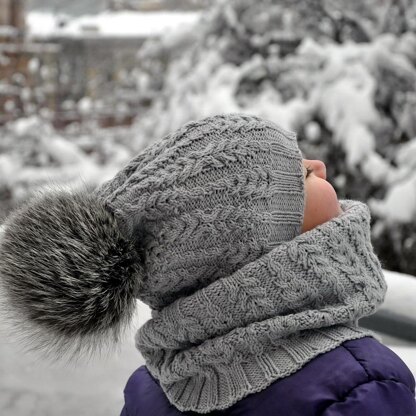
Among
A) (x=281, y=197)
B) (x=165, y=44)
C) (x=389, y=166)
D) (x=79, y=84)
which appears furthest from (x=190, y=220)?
(x=79, y=84)

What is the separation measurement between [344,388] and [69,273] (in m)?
0.43

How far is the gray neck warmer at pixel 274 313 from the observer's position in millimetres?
900

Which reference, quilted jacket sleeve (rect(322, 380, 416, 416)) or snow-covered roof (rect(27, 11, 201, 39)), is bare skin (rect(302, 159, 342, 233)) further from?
snow-covered roof (rect(27, 11, 201, 39))

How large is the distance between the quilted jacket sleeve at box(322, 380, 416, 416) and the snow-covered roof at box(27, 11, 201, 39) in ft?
43.2

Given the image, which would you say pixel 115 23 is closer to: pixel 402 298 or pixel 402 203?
pixel 402 203

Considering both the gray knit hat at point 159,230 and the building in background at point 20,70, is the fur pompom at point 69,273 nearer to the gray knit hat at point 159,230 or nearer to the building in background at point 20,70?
the gray knit hat at point 159,230

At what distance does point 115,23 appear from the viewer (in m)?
17.1

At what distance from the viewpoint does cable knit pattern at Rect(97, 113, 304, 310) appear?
0.92 metres

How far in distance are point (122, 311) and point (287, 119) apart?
97.6 inches

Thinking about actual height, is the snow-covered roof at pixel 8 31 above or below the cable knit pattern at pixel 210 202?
above

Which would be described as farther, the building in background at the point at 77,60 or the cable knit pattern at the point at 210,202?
the building in background at the point at 77,60

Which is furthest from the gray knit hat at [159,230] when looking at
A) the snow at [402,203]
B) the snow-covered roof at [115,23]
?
the snow-covered roof at [115,23]

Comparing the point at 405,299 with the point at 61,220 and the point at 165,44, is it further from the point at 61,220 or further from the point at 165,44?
the point at 165,44

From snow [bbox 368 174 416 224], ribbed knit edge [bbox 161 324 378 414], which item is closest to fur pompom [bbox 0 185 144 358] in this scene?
ribbed knit edge [bbox 161 324 378 414]
